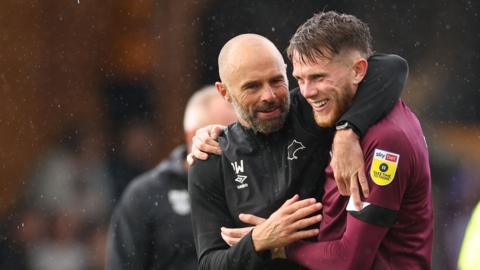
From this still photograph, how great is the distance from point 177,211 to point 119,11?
2.94 m

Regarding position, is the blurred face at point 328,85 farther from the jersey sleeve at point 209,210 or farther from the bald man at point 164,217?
the bald man at point 164,217

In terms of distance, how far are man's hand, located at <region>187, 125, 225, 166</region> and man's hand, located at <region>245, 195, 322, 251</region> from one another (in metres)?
0.37

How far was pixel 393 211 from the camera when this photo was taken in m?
2.94

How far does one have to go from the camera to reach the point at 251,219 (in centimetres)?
321

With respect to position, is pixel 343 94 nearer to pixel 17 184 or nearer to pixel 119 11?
pixel 119 11

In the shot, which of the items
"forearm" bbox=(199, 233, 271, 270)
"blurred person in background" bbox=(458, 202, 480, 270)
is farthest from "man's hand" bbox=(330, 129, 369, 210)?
"blurred person in background" bbox=(458, 202, 480, 270)

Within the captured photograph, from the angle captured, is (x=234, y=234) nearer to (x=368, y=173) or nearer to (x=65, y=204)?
(x=368, y=173)

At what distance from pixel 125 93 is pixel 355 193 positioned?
4.62 metres

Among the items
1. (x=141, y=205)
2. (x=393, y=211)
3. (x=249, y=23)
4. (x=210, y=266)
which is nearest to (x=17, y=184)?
(x=249, y=23)

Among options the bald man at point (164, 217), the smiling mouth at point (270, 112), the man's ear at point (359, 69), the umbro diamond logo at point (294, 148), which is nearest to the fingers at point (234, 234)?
the umbro diamond logo at point (294, 148)

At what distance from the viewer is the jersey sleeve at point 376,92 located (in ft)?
9.87

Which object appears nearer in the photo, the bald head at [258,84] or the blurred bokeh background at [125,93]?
the bald head at [258,84]

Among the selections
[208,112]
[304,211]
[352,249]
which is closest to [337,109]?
[304,211]

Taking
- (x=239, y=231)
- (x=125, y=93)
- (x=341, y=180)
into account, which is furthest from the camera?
(x=125, y=93)
